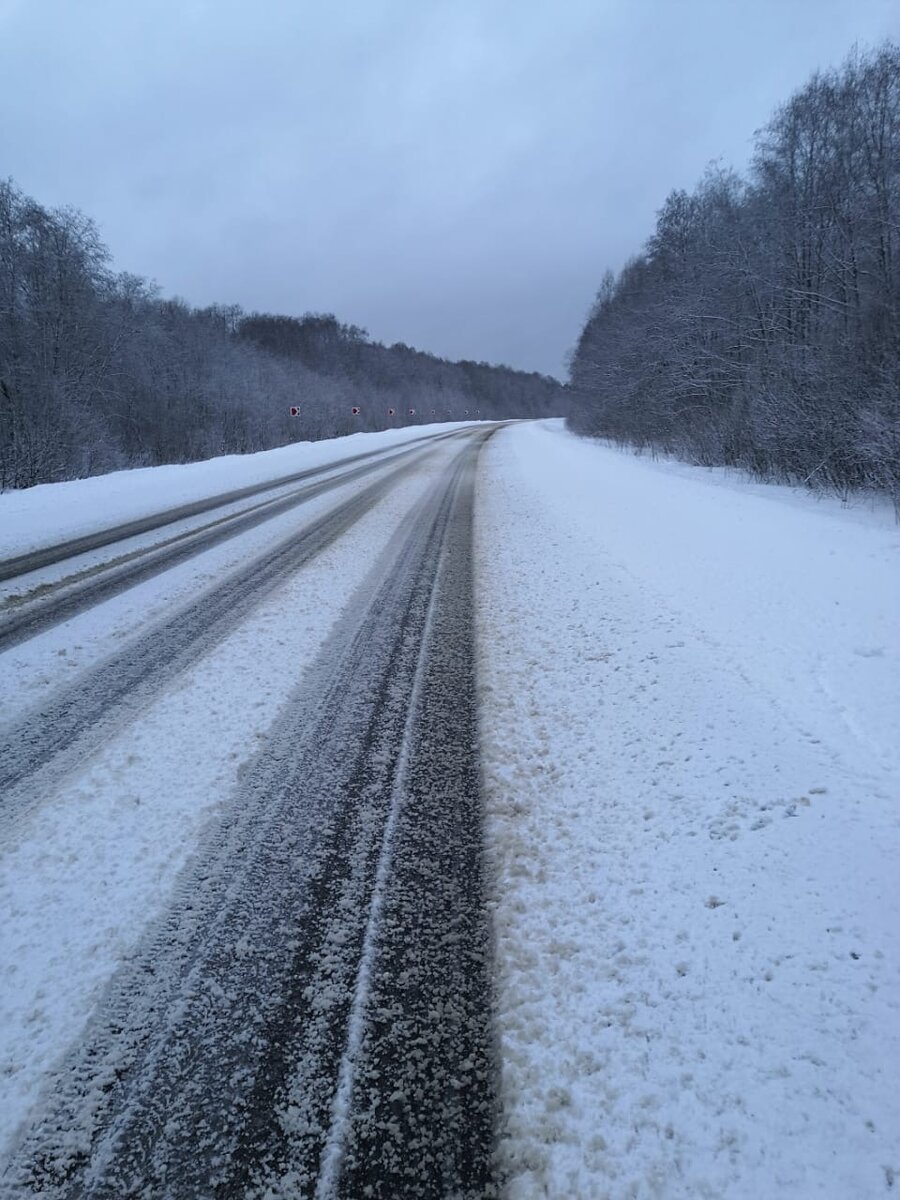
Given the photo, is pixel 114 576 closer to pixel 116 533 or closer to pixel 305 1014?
pixel 116 533

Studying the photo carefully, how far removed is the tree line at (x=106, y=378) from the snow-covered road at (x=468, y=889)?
48.9 ft

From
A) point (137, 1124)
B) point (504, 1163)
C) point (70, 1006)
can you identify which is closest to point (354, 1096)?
point (504, 1163)

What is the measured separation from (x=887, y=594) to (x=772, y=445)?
Result: 801cm

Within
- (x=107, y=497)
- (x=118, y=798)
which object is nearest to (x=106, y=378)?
(x=107, y=497)

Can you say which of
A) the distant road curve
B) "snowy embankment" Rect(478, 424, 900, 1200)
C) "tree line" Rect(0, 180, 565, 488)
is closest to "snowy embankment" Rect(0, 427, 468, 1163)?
"snowy embankment" Rect(478, 424, 900, 1200)

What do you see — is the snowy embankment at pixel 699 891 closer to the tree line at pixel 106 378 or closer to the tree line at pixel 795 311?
the tree line at pixel 795 311

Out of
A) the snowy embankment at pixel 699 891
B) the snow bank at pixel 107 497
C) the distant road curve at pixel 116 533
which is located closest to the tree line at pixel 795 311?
the snowy embankment at pixel 699 891

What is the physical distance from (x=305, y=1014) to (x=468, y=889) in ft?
2.15

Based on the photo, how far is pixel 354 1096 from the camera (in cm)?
138

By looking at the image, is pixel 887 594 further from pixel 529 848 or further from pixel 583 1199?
pixel 583 1199

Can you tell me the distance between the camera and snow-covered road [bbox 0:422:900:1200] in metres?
1.32

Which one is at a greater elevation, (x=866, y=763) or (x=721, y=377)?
(x=721, y=377)

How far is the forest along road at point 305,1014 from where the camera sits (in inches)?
49.5

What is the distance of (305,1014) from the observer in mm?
1589
